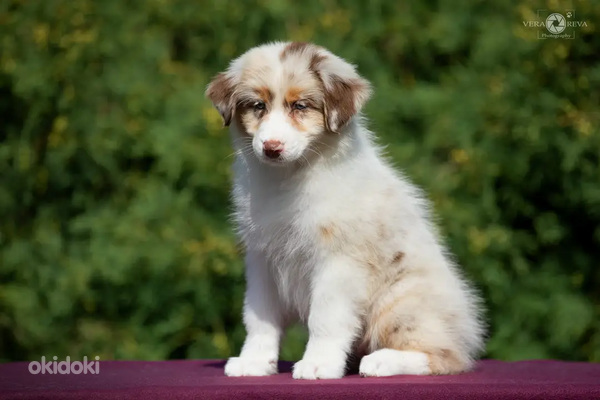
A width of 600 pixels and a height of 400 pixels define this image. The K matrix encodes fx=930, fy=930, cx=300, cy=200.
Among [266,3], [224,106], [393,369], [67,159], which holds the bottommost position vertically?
[393,369]

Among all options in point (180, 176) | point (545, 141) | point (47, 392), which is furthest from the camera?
point (180, 176)

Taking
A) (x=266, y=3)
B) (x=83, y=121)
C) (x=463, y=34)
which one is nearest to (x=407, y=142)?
(x=463, y=34)

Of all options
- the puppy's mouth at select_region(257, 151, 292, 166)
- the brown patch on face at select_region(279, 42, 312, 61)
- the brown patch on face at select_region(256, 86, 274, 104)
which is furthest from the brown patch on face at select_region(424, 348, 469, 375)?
the brown patch on face at select_region(279, 42, 312, 61)

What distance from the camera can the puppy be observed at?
4.46 m

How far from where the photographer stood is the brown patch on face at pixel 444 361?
15.0 feet

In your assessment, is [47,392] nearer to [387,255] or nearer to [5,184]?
[387,255]

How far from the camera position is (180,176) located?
285 inches

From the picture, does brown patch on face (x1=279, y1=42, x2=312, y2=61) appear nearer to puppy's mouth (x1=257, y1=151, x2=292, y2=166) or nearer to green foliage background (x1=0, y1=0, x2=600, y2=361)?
puppy's mouth (x1=257, y1=151, x2=292, y2=166)

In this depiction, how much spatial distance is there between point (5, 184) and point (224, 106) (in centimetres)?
334

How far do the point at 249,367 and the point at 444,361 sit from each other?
0.97 meters

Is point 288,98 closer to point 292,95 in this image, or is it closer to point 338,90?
point 292,95

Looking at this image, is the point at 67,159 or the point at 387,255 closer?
the point at 387,255

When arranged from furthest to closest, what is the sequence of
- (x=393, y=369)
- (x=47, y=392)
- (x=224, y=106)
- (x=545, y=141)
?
(x=545, y=141)
(x=224, y=106)
(x=393, y=369)
(x=47, y=392)

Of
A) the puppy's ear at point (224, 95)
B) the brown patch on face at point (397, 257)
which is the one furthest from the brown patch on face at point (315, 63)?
the brown patch on face at point (397, 257)
